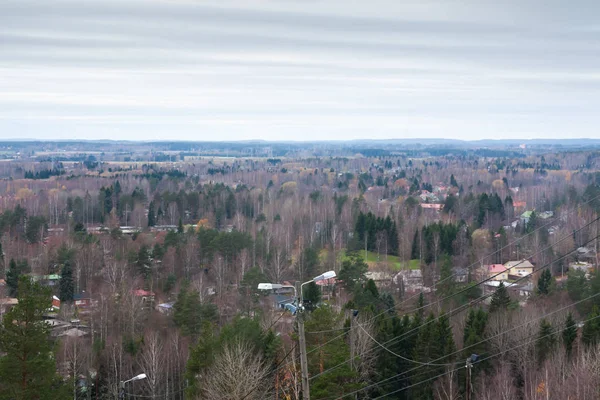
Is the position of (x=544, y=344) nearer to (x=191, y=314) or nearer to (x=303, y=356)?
(x=191, y=314)

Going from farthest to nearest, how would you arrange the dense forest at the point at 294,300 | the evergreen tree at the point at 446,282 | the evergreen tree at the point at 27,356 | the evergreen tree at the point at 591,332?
the evergreen tree at the point at 446,282
the evergreen tree at the point at 591,332
the dense forest at the point at 294,300
the evergreen tree at the point at 27,356

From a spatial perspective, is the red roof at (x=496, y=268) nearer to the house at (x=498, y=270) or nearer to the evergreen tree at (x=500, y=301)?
the house at (x=498, y=270)

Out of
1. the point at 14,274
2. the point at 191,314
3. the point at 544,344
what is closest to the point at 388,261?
the point at 191,314

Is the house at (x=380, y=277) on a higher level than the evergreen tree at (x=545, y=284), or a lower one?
lower

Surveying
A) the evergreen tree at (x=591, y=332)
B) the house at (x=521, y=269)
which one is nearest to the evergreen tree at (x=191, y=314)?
the evergreen tree at (x=591, y=332)

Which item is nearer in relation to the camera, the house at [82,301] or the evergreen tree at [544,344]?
the evergreen tree at [544,344]

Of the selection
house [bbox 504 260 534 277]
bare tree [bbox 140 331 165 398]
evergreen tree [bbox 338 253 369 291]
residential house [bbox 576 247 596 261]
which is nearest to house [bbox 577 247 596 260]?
residential house [bbox 576 247 596 261]

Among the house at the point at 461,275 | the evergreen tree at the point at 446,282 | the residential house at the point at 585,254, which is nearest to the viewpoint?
the evergreen tree at the point at 446,282
